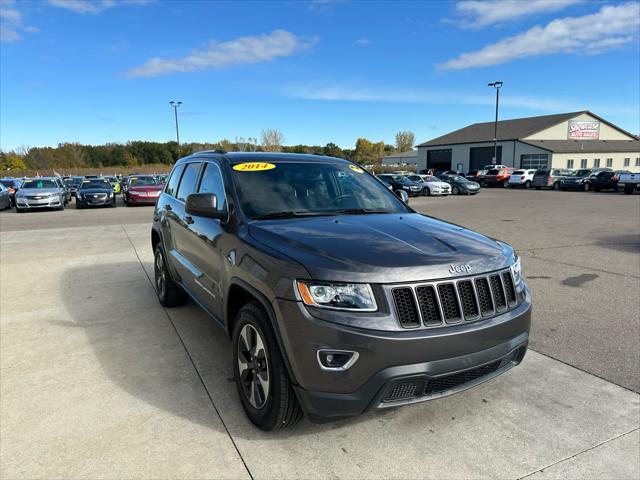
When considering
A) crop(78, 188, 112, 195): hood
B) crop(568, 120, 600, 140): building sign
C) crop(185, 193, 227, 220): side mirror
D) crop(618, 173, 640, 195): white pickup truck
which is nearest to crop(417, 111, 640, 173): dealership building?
crop(568, 120, 600, 140): building sign

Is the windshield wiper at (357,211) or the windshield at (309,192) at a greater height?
the windshield at (309,192)

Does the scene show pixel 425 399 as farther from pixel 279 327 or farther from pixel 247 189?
pixel 247 189

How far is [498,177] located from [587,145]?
91.4 ft

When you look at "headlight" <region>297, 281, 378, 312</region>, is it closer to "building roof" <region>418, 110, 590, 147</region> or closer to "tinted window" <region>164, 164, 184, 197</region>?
"tinted window" <region>164, 164, 184, 197</region>

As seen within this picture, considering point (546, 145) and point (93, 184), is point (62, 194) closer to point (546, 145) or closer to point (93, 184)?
point (93, 184)

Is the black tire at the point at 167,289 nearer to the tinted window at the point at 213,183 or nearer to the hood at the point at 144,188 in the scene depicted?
the tinted window at the point at 213,183

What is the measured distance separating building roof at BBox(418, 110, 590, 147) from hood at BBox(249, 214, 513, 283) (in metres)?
60.4

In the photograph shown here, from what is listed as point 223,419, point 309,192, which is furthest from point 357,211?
point 223,419

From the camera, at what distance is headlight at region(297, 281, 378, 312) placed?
2428 mm

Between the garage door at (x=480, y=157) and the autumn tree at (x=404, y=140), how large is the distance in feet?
288

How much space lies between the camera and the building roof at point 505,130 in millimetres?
60062

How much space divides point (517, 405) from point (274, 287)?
1997 millimetres

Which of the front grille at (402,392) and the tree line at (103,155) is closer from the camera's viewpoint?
the front grille at (402,392)

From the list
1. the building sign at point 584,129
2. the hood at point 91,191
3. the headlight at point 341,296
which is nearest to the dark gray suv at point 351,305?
the headlight at point 341,296
